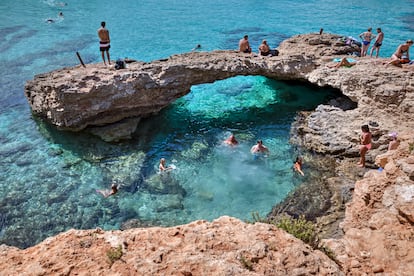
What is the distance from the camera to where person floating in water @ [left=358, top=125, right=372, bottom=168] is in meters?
12.6

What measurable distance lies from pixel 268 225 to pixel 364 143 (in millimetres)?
8667

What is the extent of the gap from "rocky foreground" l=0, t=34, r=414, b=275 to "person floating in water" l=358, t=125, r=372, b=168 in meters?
0.37

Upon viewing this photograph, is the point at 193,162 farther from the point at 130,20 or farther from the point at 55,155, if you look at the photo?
the point at 130,20

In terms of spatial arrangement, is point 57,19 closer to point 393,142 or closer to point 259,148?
point 259,148

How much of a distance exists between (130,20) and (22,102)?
18.3m

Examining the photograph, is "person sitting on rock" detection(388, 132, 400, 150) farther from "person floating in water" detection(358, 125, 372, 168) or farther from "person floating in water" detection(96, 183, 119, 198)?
"person floating in water" detection(96, 183, 119, 198)

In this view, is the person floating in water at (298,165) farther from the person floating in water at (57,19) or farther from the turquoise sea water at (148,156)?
the person floating in water at (57,19)

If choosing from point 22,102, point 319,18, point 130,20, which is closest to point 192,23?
point 130,20

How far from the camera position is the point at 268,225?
5711mm

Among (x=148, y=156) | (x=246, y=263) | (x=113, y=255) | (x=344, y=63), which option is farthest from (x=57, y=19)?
(x=246, y=263)

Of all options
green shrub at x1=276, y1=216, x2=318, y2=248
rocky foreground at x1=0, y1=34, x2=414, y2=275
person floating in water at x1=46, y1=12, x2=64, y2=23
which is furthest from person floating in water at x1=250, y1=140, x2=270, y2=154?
person floating in water at x1=46, y1=12, x2=64, y2=23

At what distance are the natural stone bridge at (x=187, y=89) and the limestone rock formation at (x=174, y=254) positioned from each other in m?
8.96

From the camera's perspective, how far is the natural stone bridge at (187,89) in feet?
44.2

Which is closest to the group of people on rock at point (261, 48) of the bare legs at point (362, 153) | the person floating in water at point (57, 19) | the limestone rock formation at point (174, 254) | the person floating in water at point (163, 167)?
the bare legs at point (362, 153)
